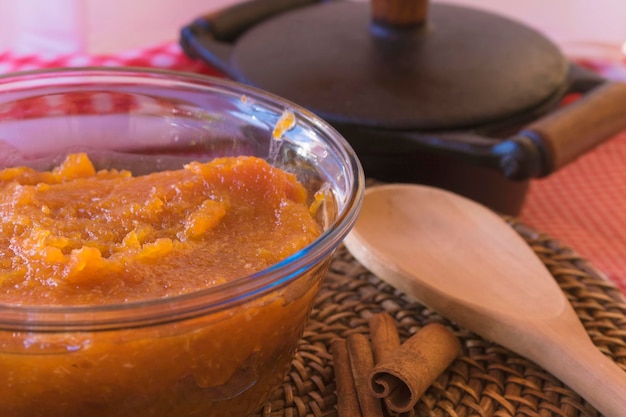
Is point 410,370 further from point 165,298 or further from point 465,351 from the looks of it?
point 165,298

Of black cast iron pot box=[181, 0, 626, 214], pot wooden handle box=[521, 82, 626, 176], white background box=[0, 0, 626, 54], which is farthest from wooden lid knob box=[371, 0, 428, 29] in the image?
white background box=[0, 0, 626, 54]

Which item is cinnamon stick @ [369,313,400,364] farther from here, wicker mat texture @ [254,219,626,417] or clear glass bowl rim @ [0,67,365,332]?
clear glass bowl rim @ [0,67,365,332]

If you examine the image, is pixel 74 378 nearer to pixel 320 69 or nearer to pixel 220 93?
pixel 220 93

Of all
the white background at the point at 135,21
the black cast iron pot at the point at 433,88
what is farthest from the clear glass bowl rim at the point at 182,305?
the white background at the point at 135,21

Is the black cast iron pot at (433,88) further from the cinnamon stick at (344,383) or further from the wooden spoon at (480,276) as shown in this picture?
the cinnamon stick at (344,383)

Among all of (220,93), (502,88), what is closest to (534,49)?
(502,88)

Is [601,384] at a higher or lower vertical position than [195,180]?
lower

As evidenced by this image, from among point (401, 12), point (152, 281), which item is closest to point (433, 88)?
point (401, 12)
